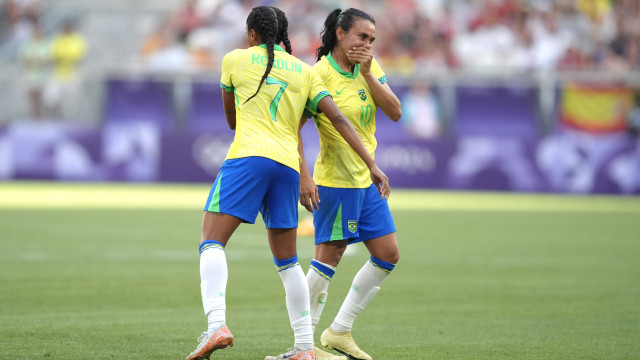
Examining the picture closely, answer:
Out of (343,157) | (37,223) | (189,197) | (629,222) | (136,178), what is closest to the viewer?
(343,157)

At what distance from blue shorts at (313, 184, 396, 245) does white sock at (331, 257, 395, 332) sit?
0.69 ft

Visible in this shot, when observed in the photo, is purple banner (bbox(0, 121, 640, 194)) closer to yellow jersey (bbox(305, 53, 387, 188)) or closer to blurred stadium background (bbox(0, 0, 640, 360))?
blurred stadium background (bbox(0, 0, 640, 360))

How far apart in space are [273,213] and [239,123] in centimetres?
58

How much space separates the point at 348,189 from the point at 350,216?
0.60 ft

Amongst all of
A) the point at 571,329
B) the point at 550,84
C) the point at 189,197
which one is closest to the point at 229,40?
the point at 189,197

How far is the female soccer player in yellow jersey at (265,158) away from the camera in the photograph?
586 centimetres

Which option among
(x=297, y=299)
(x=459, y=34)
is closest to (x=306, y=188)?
(x=297, y=299)

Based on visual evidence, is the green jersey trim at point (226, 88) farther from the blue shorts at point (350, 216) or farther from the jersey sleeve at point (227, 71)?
the blue shorts at point (350, 216)

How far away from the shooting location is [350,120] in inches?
263

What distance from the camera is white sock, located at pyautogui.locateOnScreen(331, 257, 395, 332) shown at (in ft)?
22.2

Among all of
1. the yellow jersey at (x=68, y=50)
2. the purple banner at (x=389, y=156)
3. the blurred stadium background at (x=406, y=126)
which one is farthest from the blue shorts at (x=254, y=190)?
the yellow jersey at (x=68, y=50)

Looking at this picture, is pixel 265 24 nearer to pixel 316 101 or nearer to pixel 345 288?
pixel 316 101

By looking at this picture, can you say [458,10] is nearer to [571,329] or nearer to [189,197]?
[189,197]

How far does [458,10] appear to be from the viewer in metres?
30.0
